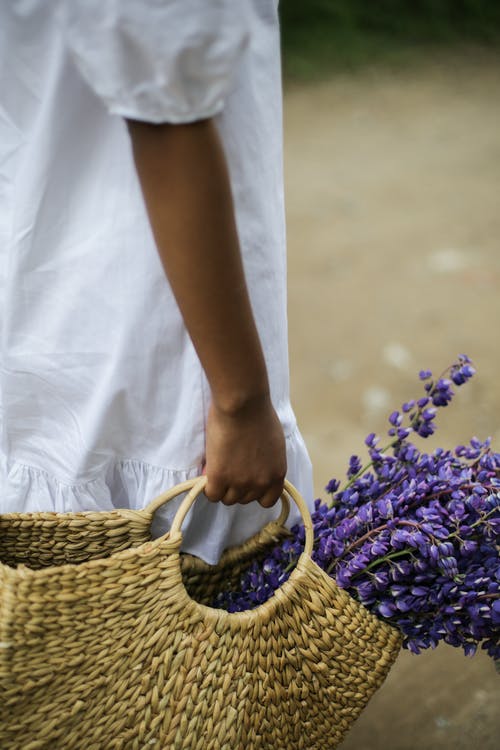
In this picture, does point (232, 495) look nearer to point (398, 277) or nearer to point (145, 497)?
point (145, 497)

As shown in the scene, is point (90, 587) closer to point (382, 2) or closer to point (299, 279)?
point (299, 279)

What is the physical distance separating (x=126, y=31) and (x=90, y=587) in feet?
1.95

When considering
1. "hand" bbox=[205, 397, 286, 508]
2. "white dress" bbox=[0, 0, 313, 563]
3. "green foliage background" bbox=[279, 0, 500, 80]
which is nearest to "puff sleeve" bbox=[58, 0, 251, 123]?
"white dress" bbox=[0, 0, 313, 563]

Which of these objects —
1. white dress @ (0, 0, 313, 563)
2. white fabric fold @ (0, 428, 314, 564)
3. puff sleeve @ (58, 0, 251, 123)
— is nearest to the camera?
puff sleeve @ (58, 0, 251, 123)

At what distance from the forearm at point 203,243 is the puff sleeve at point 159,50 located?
1.1 inches

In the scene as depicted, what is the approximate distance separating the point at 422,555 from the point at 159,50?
28.9 inches

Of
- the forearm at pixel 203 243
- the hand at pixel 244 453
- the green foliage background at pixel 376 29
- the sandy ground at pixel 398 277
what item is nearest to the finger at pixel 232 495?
the hand at pixel 244 453

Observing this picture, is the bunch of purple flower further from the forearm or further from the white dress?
the forearm

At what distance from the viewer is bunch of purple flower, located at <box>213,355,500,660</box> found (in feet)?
3.71

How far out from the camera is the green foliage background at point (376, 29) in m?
5.71

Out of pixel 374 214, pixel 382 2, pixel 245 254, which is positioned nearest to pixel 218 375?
pixel 245 254

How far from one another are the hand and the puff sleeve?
0.36 m

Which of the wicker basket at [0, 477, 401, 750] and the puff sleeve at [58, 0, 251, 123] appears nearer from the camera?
the puff sleeve at [58, 0, 251, 123]

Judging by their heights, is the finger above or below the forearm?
below
